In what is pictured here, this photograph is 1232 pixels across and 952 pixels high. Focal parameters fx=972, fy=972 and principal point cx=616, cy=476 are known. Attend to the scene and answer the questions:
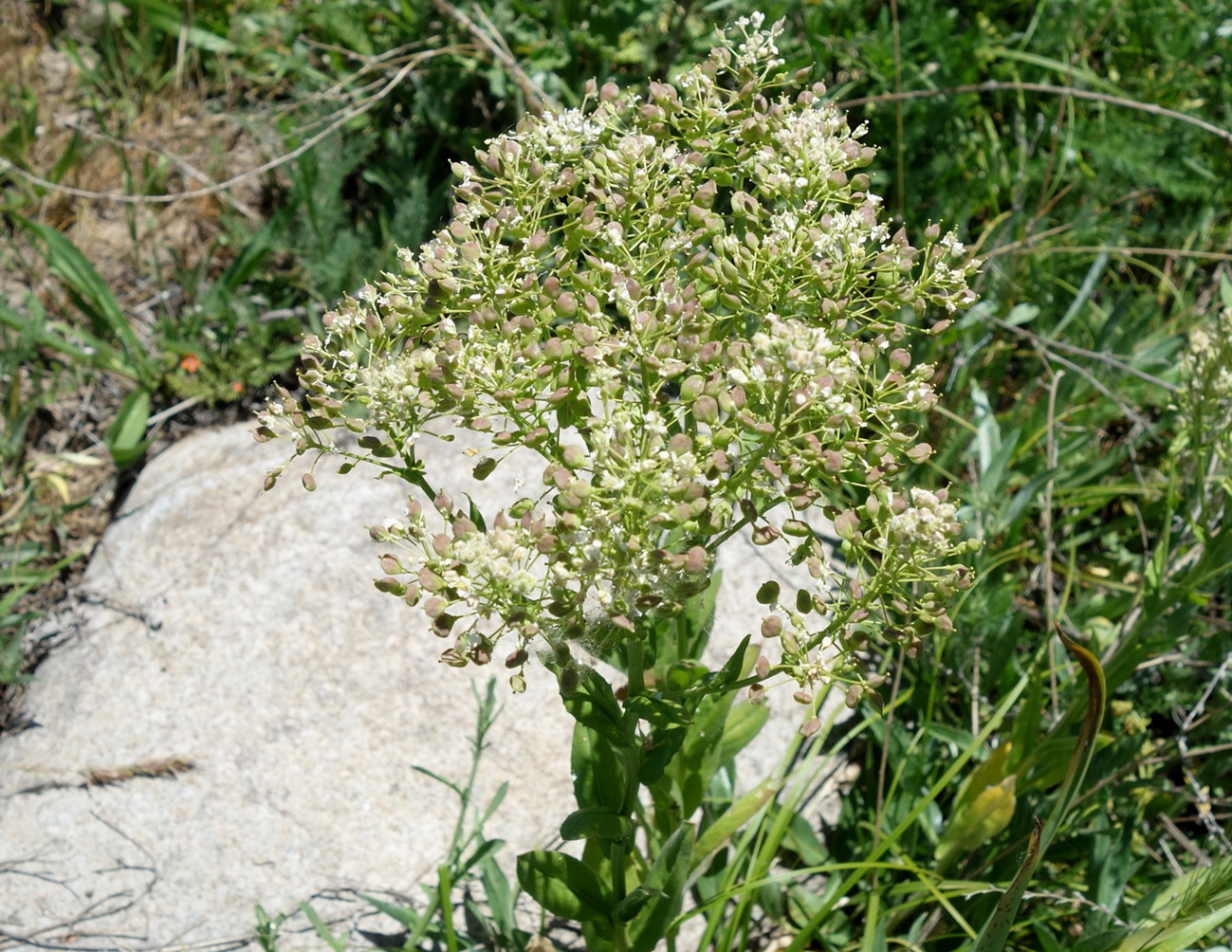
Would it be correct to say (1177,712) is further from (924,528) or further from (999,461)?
(924,528)

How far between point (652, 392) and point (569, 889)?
49.2 inches

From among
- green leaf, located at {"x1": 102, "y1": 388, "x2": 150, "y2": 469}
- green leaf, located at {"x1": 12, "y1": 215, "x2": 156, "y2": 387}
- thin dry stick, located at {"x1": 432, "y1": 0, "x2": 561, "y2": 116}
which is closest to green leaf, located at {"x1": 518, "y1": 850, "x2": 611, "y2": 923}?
green leaf, located at {"x1": 102, "y1": 388, "x2": 150, "y2": 469}

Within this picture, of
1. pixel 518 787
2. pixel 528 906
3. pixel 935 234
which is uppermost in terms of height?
pixel 935 234

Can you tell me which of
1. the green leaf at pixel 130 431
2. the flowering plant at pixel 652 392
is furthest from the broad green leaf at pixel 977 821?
the green leaf at pixel 130 431

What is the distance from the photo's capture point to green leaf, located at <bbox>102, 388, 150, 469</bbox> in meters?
3.62

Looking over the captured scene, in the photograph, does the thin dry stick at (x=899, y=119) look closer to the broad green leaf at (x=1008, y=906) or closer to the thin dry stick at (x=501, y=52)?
the thin dry stick at (x=501, y=52)

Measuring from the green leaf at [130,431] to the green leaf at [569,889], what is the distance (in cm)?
234

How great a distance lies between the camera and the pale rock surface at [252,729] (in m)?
2.74

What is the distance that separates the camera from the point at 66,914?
269 cm

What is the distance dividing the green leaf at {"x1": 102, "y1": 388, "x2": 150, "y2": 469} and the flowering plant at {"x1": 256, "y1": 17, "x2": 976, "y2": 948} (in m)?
2.13

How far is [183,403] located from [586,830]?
2693 millimetres

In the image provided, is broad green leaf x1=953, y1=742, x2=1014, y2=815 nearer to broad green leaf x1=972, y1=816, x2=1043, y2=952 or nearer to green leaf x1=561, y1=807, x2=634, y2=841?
broad green leaf x1=972, y1=816, x2=1043, y2=952

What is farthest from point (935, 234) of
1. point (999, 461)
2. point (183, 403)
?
point (183, 403)

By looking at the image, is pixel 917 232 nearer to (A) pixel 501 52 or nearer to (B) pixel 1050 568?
(B) pixel 1050 568
